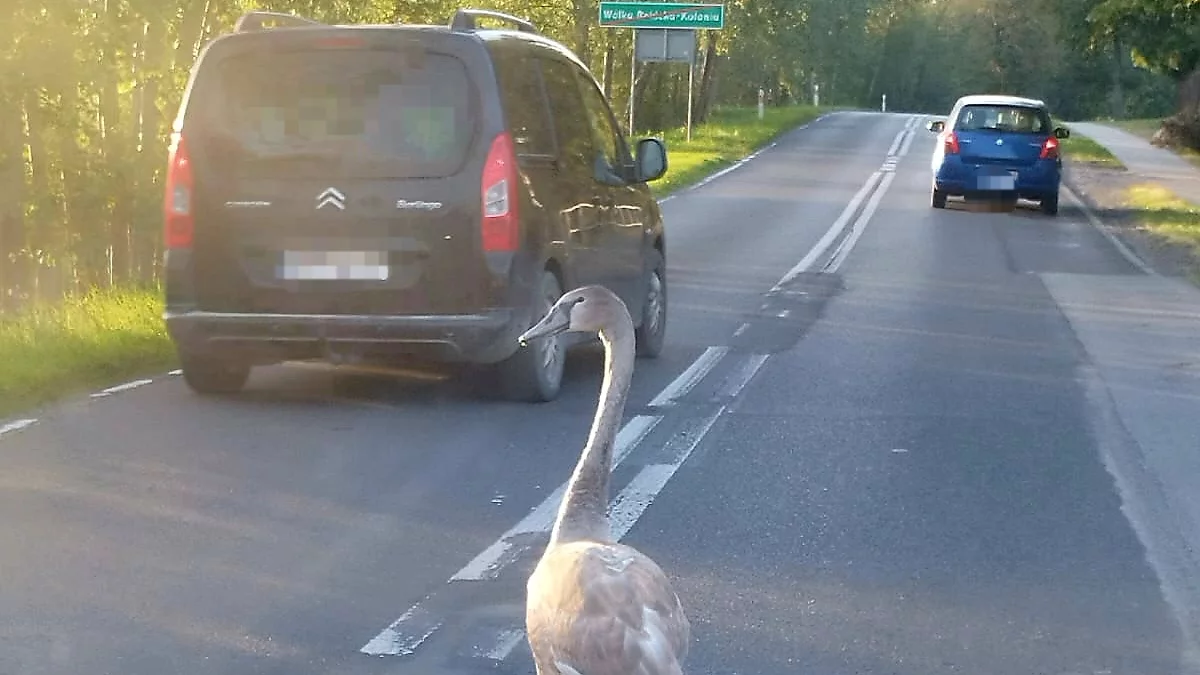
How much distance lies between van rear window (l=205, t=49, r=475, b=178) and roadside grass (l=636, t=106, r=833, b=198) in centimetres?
1816

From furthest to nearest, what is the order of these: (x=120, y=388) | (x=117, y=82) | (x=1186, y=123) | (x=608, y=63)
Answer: (x=608, y=63)
(x=1186, y=123)
(x=117, y=82)
(x=120, y=388)

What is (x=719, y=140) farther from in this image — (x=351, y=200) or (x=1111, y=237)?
(x=351, y=200)

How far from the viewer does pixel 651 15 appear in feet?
123

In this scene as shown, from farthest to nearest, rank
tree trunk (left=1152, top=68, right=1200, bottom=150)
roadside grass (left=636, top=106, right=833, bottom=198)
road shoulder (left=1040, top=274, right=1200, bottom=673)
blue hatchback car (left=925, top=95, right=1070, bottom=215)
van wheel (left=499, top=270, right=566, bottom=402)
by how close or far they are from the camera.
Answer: tree trunk (left=1152, top=68, right=1200, bottom=150), roadside grass (left=636, top=106, right=833, bottom=198), blue hatchback car (left=925, top=95, right=1070, bottom=215), van wheel (left=499, top=270, right=566, bottom=402), road shoulder (left=1040, top=274, right=1200, bottom=673)

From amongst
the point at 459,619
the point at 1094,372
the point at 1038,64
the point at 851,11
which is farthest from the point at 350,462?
the point at 1038,64

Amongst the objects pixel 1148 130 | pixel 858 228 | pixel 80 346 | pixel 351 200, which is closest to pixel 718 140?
pixel 1148 130

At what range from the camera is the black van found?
32.1 feet

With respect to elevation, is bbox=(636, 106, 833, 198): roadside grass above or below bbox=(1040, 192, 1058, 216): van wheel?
below

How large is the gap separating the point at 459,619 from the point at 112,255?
2245cm

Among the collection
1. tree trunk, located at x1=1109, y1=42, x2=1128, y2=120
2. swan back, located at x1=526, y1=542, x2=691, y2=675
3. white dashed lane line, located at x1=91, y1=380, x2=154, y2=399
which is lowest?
tree trunk, located at x1=1109, y1=42, x2=1128, y2=120

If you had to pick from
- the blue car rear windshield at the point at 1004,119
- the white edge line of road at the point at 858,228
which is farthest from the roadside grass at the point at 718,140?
the blue car rear windshield at the point at 1004,119

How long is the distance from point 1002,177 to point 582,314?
23037 millimetres

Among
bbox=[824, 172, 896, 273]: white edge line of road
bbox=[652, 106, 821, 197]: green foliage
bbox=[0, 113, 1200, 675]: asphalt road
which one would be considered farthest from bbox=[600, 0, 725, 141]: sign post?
bbox=[0, 113, 1200, 675]: asphalt road

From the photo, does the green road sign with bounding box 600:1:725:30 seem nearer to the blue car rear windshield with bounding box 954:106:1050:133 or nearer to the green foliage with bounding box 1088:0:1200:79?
the green foliage with bounding box 1088:0:1200:79
